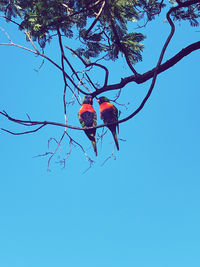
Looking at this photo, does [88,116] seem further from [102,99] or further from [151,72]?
[151,72]

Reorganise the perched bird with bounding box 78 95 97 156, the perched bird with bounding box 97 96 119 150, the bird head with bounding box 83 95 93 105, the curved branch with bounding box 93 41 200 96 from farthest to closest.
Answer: the perched bird with bounding box 97 96 119 150 < the bird head with bounding box 83 95 93 105 < the perched bird with bounding box 78 95 97 156 < the curved branch with bounding box 93 41 200 96

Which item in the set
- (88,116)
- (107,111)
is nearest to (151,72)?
(107,111)

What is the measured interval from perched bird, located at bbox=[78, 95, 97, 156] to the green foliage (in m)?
0.87

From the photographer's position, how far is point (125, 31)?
450 cm

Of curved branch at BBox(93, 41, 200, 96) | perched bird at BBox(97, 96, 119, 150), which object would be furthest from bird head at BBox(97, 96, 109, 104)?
curved branch at BBox(93, 41, 200, 96)

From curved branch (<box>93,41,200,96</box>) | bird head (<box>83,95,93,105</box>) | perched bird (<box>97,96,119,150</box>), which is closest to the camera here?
curved branch (<box>93,41,200,96</box>)

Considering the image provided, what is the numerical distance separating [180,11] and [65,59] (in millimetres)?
2223

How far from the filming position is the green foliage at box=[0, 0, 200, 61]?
4.06 meters

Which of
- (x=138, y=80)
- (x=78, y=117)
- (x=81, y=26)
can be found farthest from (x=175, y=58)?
(x=81, y=26)

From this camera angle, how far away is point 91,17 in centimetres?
472

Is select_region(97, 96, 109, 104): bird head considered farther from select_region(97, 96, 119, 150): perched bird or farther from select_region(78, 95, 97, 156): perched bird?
select_region(78, 95, 97, 156): perched bird

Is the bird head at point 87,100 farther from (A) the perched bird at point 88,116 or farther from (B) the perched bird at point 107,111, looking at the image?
(B) the perched bird at point 107,111

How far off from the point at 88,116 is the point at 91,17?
5.63ft

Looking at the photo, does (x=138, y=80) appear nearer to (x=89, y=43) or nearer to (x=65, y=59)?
(x=65, y=59)
